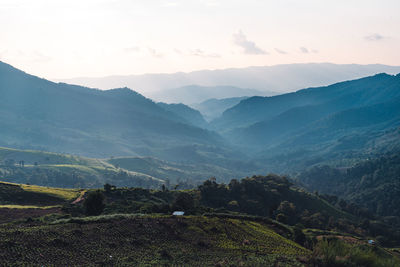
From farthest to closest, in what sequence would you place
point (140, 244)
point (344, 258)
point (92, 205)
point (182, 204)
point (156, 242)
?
1. point (182, 204)
2. point (92, 205)
3. point (156, 242)
4. point (140, 244)
5. point (344, 258)

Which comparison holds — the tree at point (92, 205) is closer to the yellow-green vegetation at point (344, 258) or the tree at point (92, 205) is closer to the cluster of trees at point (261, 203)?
the cluster of trees at point (261, 203)

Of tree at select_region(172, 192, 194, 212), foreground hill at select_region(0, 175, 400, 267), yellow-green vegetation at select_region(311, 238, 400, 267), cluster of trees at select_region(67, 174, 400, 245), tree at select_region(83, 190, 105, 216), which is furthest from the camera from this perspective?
cluster of trees at select_region(67, 174, 400, 245)

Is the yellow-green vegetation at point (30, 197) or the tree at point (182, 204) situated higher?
the tree at point (182, 204)

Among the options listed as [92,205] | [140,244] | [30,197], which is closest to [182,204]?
[92,205]

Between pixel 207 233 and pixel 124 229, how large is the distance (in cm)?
1492

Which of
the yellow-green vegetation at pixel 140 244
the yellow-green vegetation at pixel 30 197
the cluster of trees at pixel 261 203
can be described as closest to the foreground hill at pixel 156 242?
the yellow-green vegetation at pixel 140 244

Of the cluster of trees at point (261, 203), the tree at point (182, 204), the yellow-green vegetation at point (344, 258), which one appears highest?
the yellow-green vegetation at point (344, 258)

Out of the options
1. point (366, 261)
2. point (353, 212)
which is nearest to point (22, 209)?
point (366, 261)

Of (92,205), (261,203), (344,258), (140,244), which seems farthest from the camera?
(261,203)

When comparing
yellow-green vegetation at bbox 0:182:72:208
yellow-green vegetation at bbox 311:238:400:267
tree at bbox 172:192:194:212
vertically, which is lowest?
yellow-green vegetation at bbox 0:182:72:208

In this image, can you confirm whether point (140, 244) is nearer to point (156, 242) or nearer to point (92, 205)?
point (156, 242)

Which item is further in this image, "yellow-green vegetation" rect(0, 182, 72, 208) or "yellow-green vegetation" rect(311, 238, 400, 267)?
"yellow-green vegetation" rect(0, 182, 72, 208)

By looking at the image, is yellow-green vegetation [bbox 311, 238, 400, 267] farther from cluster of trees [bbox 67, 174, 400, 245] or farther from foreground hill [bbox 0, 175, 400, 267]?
cluster of trees [bbox 67, 174, 400, 245]

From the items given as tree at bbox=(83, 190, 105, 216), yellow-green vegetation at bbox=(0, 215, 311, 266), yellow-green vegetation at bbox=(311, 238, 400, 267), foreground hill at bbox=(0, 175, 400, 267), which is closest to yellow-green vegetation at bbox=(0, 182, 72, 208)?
foreground hill at bbox=(0, 175, 400, 267)
